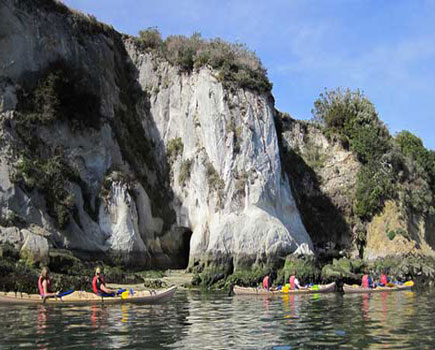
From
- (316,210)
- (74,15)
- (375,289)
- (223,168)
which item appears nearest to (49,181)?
(223,168)

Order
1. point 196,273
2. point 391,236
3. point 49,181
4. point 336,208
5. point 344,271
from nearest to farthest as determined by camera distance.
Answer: point 49,181
point 344,271
point 196,273
point 391,236
point 336,208

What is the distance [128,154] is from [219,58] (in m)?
9.42

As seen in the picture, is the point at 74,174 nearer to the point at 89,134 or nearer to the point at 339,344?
the point at 89,134

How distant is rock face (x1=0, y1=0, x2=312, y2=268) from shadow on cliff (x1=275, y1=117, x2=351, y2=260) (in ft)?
20.7

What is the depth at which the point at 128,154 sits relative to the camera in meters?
37.9

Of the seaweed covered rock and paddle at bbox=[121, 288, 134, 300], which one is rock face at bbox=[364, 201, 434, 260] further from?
paddle at bbox=[121, 288, 134, 300]

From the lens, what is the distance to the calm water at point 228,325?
12.4 metres

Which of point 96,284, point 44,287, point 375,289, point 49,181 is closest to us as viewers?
point 44,287

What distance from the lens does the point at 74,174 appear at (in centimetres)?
3281

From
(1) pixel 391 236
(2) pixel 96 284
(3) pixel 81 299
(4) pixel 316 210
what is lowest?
(3) pixel 81 299

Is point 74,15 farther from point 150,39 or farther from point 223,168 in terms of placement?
point 223,168

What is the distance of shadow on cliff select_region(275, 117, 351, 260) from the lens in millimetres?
44031

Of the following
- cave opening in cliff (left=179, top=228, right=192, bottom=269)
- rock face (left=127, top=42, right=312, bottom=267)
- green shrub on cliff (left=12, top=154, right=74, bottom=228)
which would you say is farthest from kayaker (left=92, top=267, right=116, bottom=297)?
cave opening in cliff (left=179, top=228, right=192, bottom=269)

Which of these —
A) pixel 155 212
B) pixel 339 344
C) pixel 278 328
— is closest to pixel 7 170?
pixel 155 212
